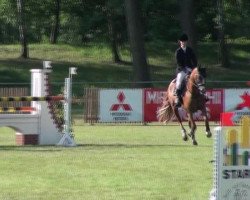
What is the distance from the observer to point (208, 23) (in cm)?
6881

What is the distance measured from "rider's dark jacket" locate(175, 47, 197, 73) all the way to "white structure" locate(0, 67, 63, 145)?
342 cm

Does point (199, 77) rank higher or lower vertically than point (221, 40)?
lower

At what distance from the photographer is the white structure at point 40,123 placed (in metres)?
24.1

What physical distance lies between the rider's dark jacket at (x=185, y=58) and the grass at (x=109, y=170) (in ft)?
6.64

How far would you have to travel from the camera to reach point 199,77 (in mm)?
23609

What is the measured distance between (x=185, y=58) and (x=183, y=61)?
0.14 meters

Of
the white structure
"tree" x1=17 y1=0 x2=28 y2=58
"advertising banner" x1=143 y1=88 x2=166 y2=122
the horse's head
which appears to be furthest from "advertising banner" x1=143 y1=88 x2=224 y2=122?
"tree" x1=17 y1=0 x2=28 y2=58

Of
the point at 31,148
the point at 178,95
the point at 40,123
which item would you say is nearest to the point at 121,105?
the point at 178,95

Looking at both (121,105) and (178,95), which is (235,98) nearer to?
(121,105)

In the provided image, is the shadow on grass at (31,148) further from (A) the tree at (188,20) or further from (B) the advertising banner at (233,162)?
(A) the tree at (188,20)

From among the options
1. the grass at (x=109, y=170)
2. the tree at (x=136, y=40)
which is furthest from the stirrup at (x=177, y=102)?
the tree at (x=136, y=40)

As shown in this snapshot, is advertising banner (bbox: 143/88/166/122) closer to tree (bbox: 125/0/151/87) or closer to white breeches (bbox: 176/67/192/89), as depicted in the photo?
white breeches (bbox: 176/67/192/89)

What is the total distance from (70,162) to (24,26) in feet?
154

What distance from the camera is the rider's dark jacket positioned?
24641mm
